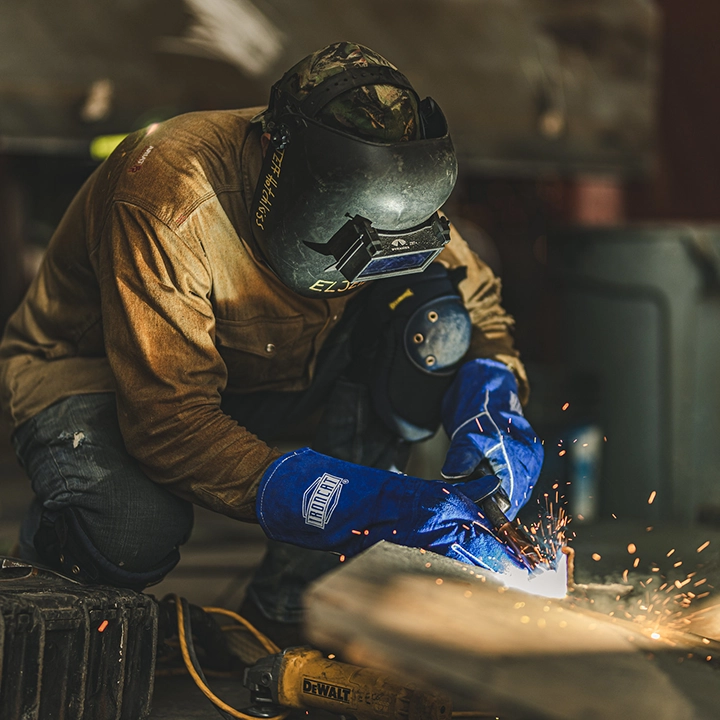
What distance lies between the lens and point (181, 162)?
6.66ft

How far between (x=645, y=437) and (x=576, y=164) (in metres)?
1.55

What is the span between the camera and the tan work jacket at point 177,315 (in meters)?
1.91

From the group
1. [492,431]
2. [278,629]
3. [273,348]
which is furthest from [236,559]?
[492,431]

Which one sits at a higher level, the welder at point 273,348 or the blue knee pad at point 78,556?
the welder at point 273,348

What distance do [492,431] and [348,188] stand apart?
0.63 m

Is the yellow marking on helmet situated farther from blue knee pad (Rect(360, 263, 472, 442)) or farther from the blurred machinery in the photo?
the blurred machinery

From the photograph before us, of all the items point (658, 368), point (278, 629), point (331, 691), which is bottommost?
point (658, 368)

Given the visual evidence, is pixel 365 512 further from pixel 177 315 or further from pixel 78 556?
pixel 78 556

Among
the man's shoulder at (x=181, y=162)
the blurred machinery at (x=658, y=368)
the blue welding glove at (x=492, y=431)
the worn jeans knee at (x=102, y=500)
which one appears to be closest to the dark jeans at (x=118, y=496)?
the worn jeans knee at (x=102, y=500)

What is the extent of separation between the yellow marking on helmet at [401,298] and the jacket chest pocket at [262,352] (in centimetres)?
23

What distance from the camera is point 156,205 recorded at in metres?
1.96

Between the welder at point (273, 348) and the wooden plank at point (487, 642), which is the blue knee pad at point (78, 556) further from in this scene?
the wooden plank at point (487, 642)

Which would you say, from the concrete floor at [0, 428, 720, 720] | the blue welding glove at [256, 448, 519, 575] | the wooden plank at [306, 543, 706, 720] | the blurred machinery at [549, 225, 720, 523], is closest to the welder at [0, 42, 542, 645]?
the blue welding glove at [256, 448, 519, 575]

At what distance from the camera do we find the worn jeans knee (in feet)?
6.76
